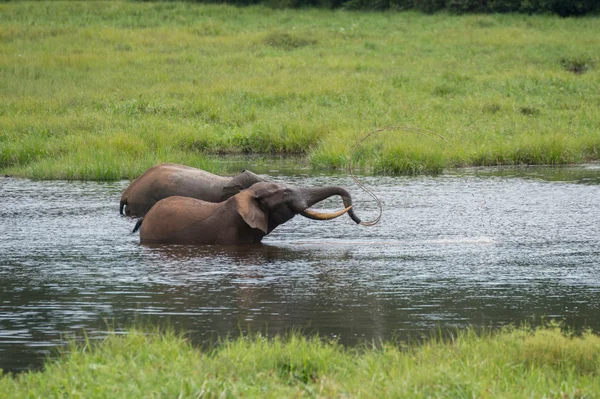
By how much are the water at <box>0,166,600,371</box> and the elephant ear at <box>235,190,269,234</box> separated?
0.30 m

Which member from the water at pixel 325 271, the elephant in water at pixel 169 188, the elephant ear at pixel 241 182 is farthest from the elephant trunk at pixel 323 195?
the elephant in water at pixel 169 188

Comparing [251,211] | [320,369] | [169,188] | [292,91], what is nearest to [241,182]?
[169,188]

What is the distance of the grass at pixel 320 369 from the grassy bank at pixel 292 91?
10081 mm

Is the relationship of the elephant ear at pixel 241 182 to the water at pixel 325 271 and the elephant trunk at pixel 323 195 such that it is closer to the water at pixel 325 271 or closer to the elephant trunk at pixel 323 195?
the water at pixel 325 271

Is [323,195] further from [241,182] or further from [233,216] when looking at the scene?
[241,182]

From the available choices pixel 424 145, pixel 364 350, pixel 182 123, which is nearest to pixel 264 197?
pixel 364 350

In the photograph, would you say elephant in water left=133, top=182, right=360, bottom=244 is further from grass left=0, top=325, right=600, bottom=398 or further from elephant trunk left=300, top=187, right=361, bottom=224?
grass left=0, top=325, right=600, bottom=398

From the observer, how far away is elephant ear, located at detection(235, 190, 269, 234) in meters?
11.0

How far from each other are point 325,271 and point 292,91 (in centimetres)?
1457

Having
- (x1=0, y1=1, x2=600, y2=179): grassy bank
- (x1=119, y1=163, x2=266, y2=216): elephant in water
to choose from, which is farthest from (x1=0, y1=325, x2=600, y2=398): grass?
(x1=0, y1=1, x2=600, y2=179): grassy bank

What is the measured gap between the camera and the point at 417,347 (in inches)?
271

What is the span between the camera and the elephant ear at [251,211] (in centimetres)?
1098

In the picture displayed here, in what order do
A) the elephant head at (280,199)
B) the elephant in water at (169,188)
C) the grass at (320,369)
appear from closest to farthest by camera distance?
the grass at (320,369) → the elephant head at (280,199) → the elephant in water at (169,188)

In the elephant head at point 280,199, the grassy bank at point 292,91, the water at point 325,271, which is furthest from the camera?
the grassy bank at point 292,91
